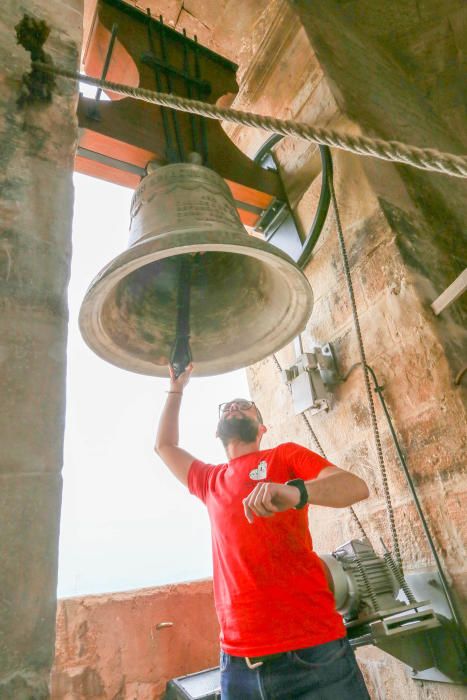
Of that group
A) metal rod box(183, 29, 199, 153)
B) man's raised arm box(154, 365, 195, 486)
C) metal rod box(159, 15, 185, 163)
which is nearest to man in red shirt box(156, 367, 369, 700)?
man's raised arm box(154, 365, 195, 486)

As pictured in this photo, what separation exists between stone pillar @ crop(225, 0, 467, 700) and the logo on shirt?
50 centimetres

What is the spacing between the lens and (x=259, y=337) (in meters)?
1.56

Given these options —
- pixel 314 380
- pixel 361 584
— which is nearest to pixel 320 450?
pixel 314 380

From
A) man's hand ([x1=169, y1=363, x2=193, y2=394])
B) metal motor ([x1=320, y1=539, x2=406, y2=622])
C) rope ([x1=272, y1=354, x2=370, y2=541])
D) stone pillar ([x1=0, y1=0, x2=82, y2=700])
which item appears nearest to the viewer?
stone pillar ([x1=0, y1=0, x2=82, y2=700])

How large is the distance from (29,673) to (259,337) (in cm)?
113

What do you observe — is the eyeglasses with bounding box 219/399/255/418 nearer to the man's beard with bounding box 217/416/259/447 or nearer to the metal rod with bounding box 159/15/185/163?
the man's beard with bounding box 217/416/259/447

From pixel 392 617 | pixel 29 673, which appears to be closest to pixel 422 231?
pixel 392 617

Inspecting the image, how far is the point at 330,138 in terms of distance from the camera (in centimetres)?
87

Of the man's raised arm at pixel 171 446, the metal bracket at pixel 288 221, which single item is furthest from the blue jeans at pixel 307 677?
the metal bracket at pixel 288 221

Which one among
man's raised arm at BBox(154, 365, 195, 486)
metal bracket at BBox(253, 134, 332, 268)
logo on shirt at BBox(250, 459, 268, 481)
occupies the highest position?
metal bracket at BBox(253, 134, 332, 268)

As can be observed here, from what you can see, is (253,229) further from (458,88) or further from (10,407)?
(458,88)

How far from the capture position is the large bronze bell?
1171mm

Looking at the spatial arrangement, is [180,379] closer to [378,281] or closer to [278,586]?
[278,586]

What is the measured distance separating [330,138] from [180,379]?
3.08ft
